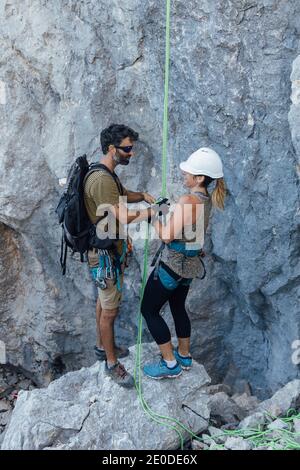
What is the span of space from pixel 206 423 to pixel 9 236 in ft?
11.9

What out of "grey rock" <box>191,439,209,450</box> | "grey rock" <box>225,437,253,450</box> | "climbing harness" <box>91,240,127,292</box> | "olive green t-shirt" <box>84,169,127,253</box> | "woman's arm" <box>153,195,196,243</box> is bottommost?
"grey rock" <box>191,439,209,450</box>

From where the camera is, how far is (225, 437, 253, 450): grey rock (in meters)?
4.83

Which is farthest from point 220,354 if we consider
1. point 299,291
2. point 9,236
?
point 9,236

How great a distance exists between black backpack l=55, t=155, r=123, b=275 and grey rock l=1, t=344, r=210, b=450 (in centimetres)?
130

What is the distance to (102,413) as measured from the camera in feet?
16.9

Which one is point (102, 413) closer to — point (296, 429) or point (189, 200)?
point (296, 429)

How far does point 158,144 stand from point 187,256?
5.76 ft

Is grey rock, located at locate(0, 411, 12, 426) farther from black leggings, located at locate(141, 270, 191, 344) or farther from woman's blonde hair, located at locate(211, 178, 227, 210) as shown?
woman's blonde hair, located at locate(211, 178, 227, 210)

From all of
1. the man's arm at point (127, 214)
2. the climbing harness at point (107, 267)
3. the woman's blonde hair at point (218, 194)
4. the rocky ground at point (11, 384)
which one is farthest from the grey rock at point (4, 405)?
the woman's blonde hair at point (218, 194)

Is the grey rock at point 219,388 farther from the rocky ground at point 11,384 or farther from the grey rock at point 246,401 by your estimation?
the rocky ground at point 11,384

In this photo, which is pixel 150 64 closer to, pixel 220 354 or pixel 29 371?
pixel 220 354

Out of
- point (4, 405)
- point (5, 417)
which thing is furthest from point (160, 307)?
point (4, 405)

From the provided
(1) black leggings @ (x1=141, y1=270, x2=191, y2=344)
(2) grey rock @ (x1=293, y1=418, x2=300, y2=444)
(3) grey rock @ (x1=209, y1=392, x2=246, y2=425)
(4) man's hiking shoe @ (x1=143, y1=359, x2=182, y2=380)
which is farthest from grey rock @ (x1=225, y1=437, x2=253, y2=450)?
(1) black leggings @ (x1=141, y1=270, x2=191, y2=344)

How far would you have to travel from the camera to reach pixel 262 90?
17.6 ft
